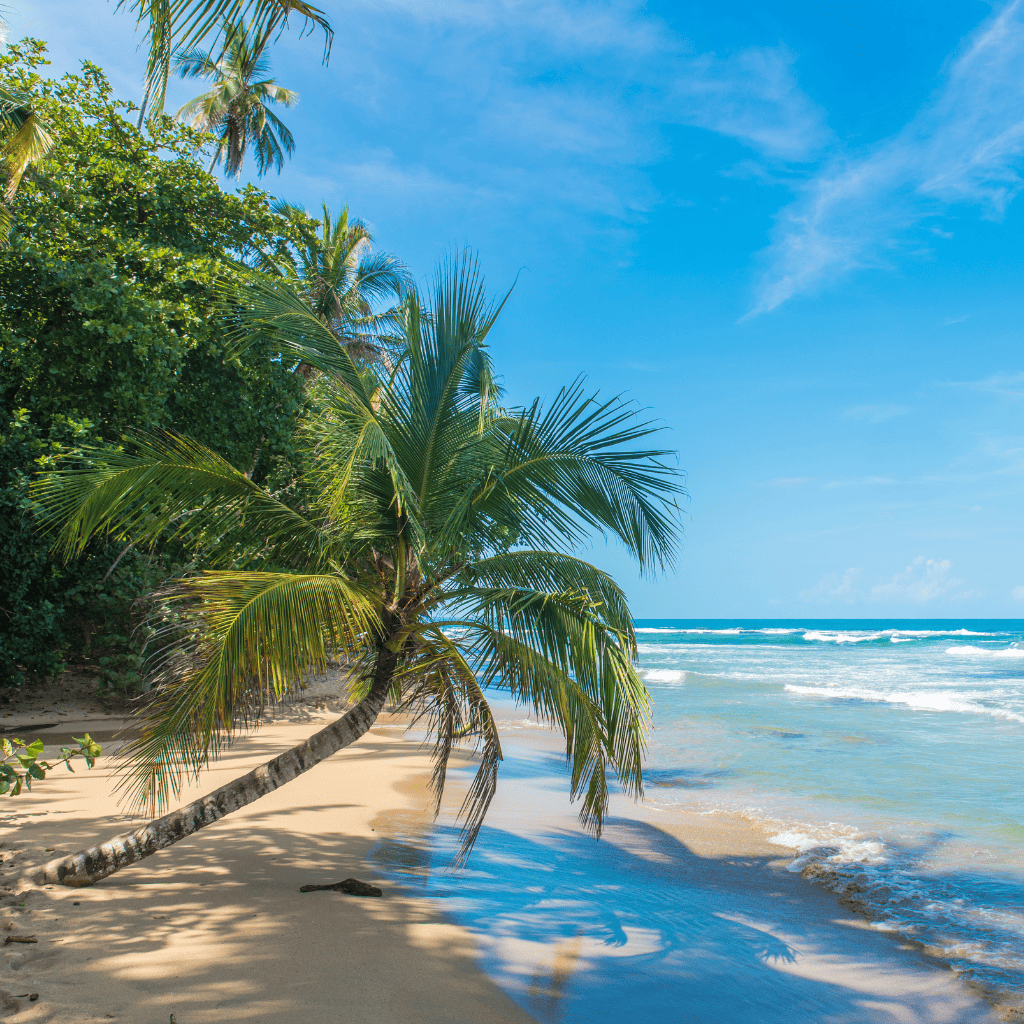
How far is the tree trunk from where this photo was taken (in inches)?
173

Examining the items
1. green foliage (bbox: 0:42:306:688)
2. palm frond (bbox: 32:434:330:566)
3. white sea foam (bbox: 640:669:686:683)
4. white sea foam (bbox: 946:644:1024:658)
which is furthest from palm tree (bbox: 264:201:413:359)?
white sea foam (bbox: 946:644:1024:658)

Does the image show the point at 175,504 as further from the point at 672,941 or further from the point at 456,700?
the point at 672,941

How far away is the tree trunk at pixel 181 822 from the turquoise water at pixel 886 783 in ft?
15.0

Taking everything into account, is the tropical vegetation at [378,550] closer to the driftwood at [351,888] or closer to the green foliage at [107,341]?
the driftwood at [351,888]

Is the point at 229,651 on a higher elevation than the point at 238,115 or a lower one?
lower

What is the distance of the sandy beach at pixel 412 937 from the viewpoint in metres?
3.63

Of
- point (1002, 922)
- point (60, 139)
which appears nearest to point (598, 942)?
point (1002, 922)

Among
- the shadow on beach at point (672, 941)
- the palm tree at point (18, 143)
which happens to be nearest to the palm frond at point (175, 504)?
the shadow on beach at point (672, 941)

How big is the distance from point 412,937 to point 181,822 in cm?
161

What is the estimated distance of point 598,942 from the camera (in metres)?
4.74

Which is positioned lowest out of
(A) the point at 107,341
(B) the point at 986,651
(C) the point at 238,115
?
(B) the point at 986,651

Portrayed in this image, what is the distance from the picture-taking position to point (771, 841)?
7.43m

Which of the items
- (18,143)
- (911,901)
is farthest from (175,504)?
(911,901)

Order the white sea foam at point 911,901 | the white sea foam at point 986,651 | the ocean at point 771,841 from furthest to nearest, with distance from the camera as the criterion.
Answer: the white sea foam at point 986,651
the white sea foam at point 911,901
the ocean at point 771,841
